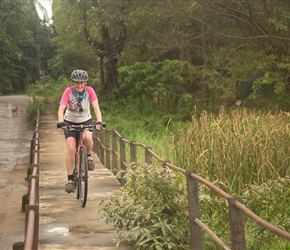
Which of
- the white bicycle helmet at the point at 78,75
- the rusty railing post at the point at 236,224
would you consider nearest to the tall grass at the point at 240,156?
the white bicycle helmet at the point at 78,75

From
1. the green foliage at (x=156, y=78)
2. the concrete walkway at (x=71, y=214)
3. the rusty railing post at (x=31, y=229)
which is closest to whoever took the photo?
the rusty railing post at (x=31, y=229)

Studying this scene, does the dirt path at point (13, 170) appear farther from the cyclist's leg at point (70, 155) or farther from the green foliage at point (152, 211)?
the green foliage at point (152, 211)

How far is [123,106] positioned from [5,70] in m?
41.7

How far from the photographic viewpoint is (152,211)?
727cm

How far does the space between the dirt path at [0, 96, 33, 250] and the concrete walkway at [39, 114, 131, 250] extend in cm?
90

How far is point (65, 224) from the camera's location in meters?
8.63

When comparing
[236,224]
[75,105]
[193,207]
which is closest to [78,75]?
[75,105]

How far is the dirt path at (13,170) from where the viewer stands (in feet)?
39.1

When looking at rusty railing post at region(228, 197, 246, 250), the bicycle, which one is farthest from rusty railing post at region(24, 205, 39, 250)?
the bicycle

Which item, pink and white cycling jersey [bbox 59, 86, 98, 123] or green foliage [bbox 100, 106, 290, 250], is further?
pink and white cycling jersey [bbox 59, 86, 98, 123]

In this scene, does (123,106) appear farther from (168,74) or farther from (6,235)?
(6,235)

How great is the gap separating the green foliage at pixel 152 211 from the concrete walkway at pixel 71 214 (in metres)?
0.28

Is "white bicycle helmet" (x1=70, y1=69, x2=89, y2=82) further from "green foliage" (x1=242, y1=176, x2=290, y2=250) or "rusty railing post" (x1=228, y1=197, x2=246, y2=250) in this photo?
"rusty railing post" (x1=228, y1=197, x2=246, y2=250)

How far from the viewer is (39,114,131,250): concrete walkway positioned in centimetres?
770
